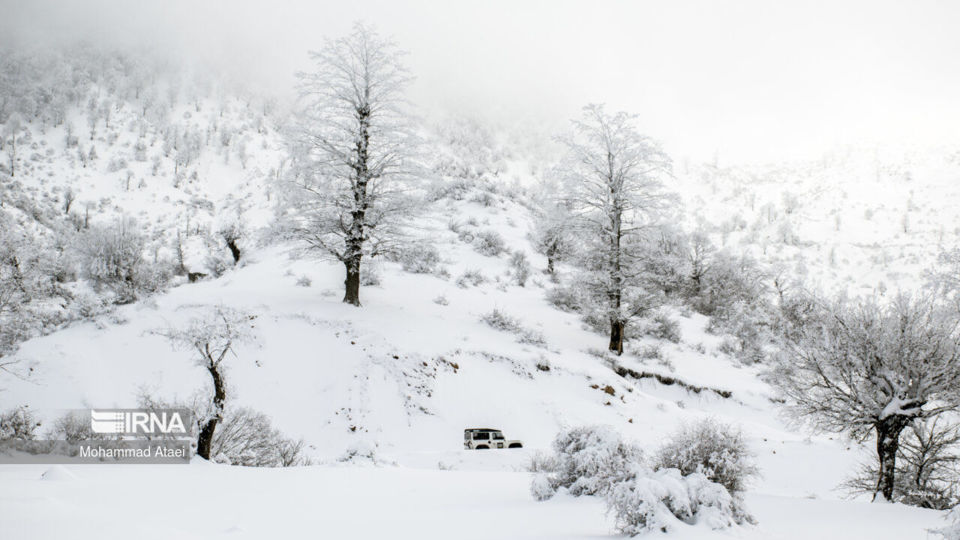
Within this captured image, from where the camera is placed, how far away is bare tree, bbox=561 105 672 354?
57.7 feet

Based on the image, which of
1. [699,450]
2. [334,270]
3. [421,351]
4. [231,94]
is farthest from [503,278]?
[231,94]

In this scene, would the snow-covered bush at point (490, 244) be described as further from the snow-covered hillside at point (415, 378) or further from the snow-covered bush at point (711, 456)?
the snow-covered bush at point (711, 456)

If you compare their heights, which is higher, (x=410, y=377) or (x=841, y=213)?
(x=841, y=213)

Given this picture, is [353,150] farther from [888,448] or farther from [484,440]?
[888,448]

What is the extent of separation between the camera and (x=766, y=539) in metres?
4.25

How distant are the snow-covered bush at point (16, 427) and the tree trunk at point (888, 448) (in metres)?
15.2

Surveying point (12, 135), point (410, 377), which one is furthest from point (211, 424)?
point (12, 135)

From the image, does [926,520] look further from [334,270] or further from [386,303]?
[334,270]

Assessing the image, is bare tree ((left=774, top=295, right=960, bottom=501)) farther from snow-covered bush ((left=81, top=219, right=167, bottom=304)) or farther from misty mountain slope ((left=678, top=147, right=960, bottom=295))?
snow-covered bush ((left=81, top=219, right=167, bottom=304))

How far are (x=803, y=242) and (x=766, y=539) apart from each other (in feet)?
147

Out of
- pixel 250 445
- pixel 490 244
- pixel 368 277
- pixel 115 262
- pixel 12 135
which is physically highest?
pixel 12 135

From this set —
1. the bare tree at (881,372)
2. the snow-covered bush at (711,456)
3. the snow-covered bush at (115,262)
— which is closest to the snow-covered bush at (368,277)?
the snow-covered bush at (115,262)

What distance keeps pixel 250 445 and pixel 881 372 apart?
11.7 m

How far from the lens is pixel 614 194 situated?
17844 millimetres
